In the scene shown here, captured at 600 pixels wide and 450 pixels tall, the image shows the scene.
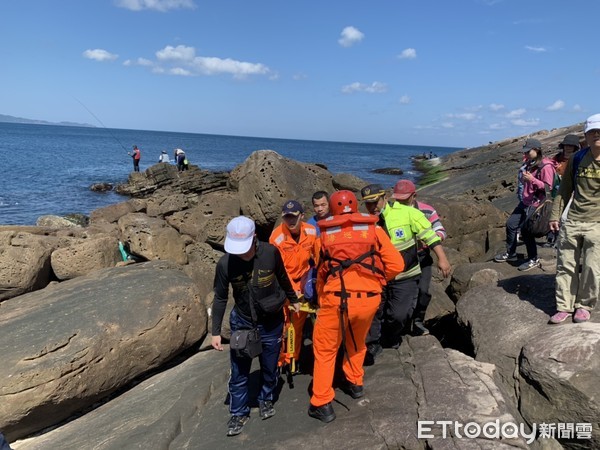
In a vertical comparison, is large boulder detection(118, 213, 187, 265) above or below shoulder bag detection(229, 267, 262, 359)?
below

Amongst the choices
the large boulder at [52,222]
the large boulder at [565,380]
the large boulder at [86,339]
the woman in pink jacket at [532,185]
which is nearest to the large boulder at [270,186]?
the large boulder at [86,339]

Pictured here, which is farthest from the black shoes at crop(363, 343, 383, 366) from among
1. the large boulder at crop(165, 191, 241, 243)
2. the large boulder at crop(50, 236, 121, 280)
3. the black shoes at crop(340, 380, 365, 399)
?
the large boulder at crop(50, 236, 121, 280)

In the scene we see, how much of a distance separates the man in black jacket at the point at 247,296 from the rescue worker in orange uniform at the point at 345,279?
1.40 ft

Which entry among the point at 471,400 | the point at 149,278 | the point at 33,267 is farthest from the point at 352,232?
the point at 33,267

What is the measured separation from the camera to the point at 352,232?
144 inches

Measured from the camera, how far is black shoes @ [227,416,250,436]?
150 inches

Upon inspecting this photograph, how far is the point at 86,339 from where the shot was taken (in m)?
5.27

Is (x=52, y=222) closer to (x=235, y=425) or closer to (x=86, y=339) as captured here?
(x=86, y=339)

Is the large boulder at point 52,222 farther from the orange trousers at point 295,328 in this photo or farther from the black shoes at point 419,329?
the black shoes at point 419,329

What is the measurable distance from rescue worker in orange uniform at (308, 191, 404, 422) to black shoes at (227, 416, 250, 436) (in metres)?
0.67

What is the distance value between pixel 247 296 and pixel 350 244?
105 cm

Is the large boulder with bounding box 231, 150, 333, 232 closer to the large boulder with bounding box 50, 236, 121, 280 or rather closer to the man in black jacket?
the large boulder with bounding box 50, 236, 121, 280

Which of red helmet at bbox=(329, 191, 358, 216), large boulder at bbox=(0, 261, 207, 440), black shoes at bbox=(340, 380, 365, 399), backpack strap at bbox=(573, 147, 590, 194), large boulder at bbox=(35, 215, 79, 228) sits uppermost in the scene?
backpack strap at bbox=(573, 147, 590, 194)

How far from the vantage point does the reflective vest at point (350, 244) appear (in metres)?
3.63
